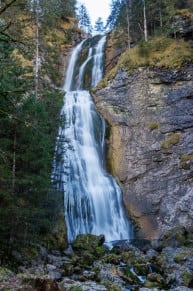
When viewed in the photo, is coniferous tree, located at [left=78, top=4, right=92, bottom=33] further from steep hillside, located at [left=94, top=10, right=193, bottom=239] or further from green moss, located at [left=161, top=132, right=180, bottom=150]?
green moss, located at [left=161, top=132, right=180, bottom=150]

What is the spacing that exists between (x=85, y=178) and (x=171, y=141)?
6.41 m

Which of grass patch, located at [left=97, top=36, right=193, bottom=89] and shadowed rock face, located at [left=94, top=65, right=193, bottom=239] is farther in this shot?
grass patch, located at [left=97, top=36, right=193, bottom=89]

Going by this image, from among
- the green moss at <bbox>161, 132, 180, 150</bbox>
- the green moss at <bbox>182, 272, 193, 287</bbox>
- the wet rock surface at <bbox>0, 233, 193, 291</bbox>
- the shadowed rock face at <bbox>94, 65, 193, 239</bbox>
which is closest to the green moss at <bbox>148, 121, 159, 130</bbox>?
the shadowed rock face at <bbox>94, 65, 193, 239</bbox>

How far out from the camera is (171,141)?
2327 centimetres

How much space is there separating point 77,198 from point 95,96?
956 cm

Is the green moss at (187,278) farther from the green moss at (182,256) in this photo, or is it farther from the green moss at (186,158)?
the green moss at (186,158)

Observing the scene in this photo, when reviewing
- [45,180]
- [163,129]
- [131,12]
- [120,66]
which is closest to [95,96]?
[120,66]

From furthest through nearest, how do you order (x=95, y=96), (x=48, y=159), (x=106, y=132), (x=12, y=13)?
(x=12, y=13) < (x=95, y=96) < (x=106, y=132) < (x=48, y=159)

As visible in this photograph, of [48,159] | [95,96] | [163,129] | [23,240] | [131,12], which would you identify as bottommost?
[23,240]

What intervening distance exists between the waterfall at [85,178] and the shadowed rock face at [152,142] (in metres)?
0.89

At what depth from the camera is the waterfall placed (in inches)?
783

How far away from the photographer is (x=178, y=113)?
78.2 ft

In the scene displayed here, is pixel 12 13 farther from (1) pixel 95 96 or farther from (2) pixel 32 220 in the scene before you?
(2) pixel 32 220

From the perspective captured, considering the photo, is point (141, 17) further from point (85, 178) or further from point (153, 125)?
point (85, 178)
